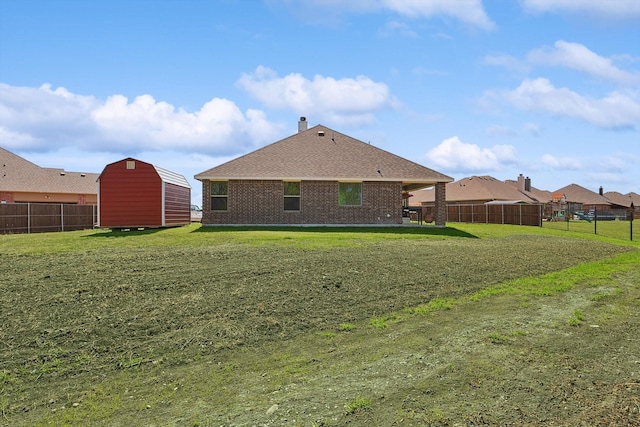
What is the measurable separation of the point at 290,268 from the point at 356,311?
2.75 meters

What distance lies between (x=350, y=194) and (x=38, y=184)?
23.9m

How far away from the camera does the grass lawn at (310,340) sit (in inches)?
197

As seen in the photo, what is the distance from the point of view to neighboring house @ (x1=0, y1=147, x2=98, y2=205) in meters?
33.2

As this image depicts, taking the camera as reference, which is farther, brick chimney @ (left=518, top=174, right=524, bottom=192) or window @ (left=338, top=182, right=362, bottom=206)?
brick chimney @ (left=518, top=174, right=524, bottom=192)

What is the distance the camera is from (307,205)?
23.7 m

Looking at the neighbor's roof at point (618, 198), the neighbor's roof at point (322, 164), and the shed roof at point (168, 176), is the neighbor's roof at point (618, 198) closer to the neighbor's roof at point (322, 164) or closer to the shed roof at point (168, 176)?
the neighbor's roof at point (322, 164)

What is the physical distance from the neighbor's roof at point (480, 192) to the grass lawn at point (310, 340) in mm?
40501

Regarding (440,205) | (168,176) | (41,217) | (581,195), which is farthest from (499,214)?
(581,195)

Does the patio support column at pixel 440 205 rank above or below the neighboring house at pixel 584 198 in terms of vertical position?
below

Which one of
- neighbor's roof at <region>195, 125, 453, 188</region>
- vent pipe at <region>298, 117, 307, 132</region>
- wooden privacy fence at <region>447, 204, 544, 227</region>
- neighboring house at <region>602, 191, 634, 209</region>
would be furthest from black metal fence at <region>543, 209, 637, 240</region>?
vent pipe at <region>298, 117, 307, 132</region>

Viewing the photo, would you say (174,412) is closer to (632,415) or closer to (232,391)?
(232,391)

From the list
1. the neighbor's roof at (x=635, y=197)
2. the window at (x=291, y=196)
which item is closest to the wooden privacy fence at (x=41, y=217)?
the window at (x=291, y=196)

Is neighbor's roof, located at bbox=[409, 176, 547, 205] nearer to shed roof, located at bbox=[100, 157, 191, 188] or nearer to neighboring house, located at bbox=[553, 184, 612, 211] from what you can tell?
neighboring house, located at bbox=[553, 184, 612, 211]

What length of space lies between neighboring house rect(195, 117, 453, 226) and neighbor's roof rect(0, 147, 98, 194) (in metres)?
17.9
